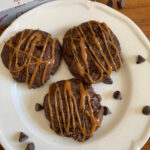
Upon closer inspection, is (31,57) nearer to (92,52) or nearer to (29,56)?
(29,56)

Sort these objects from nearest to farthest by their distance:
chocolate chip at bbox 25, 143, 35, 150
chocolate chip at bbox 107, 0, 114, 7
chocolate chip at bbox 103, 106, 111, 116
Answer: chocolate chip at bbox 25, 143, 35, 150
chocolate chip at bbox 103, 106, 111, 116
chocolate chip at bbox 107, 0, 114, 7

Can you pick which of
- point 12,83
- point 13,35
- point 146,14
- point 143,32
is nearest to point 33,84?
point 12,83

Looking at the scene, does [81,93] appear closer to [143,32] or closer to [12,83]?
[12,83]

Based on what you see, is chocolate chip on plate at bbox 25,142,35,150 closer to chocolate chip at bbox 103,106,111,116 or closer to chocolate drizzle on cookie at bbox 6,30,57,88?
chocolate drizzle on cookie at bbox 6,30,57,88

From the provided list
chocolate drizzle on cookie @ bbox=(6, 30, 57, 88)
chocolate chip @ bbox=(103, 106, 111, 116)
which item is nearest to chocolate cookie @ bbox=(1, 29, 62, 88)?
chocolate drizzle on cookie @ bbox=(6, 30, 57, 88)

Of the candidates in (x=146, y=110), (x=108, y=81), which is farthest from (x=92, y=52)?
(x=146, y=110)
